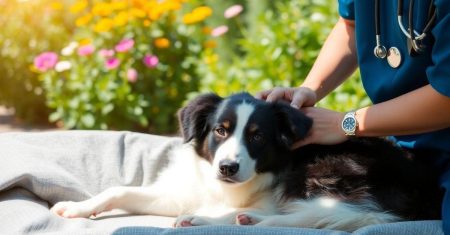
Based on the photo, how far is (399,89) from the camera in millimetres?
2510

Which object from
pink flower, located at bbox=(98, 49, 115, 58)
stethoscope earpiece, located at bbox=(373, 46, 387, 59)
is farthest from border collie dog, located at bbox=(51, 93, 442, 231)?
pink flower, located at bbox=(98, 49, 115, 58)

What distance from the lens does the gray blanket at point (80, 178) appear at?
225cm

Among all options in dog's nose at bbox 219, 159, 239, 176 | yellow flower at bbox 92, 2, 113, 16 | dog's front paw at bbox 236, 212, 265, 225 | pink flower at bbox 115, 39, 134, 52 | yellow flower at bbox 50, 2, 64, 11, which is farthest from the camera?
yellow flower at bbox 50, 2, 64, 11

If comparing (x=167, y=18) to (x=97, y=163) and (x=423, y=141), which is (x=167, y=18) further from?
(x=423, y=141)

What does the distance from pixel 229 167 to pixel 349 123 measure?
0.48 m

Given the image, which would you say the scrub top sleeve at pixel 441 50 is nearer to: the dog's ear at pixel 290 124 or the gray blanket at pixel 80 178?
the gray blanket at pixel 80 178

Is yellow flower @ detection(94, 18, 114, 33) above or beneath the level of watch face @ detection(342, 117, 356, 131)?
beneath

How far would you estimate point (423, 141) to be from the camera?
2576mm

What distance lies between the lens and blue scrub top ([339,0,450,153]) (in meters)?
2.17

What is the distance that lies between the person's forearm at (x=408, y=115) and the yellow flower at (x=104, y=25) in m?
3.94

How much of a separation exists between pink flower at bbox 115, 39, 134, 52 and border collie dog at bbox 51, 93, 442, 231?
3.03 m

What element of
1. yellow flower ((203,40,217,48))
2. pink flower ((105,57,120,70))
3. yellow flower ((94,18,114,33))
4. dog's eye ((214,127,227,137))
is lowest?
yellow flower ((203,40,217,48))

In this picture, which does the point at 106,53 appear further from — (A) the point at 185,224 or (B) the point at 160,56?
(A) the point at 185,224

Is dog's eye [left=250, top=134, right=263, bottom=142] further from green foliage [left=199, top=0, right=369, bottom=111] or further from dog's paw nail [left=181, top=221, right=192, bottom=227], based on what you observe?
green foliage [left=199, top=0, right=369, bottom=111]
